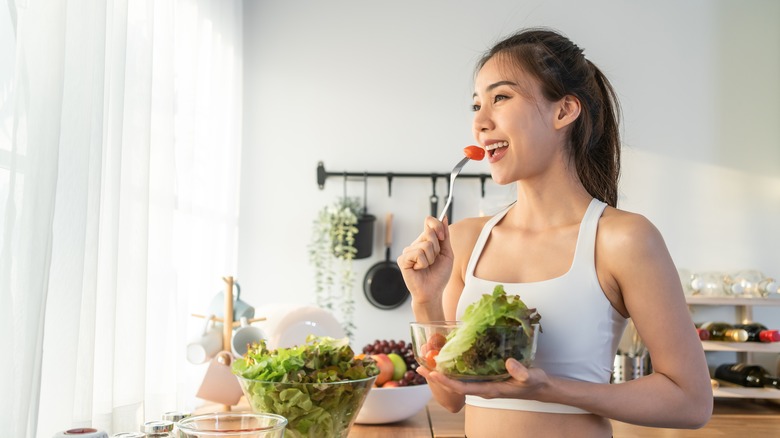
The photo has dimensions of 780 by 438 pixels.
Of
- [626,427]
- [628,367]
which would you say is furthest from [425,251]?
[628,367]

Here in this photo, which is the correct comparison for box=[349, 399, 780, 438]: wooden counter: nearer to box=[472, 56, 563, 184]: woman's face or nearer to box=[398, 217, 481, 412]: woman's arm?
box=[398, 217, 481, 412]: woman's arm

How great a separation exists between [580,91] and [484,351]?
548mm

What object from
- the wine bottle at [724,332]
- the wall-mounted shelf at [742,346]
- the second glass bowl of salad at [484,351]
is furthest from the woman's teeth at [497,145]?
the wine bottle at [724,332]

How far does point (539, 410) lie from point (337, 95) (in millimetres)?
2388

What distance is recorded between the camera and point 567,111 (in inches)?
47.4

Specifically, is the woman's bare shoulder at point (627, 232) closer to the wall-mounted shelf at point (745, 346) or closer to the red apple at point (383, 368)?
the red apple at point (383, 368)

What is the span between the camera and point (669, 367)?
3.32 ft

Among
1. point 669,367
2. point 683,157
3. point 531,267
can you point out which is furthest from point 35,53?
point 683,157

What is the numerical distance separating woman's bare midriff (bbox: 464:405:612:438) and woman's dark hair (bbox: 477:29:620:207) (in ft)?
1.33

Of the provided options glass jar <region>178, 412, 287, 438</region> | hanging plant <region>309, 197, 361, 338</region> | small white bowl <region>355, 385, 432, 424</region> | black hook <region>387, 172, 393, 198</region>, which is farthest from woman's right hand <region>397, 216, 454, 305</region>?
black hook <region>387, 172, 393, 198</region>

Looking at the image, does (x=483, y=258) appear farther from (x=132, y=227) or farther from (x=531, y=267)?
(x=132, y=227)

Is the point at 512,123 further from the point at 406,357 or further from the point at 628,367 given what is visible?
the point at 628,367

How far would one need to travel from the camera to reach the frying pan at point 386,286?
318 centimetres

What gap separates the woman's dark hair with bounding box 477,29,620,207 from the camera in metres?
1.19
